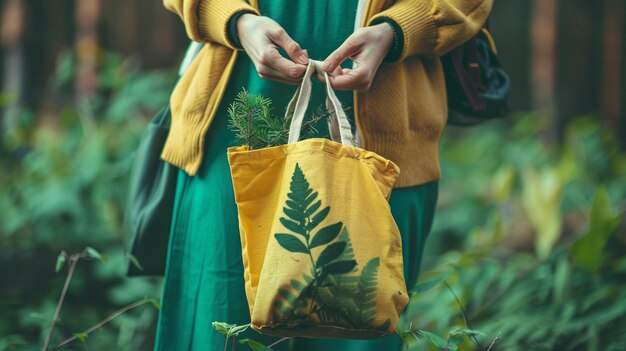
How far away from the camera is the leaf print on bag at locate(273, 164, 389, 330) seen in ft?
4.70

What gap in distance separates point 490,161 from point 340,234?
180 inches

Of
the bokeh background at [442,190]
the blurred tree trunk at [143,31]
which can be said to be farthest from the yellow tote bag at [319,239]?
the blurred tree trunk at [143,31]

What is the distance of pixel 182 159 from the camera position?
189cm

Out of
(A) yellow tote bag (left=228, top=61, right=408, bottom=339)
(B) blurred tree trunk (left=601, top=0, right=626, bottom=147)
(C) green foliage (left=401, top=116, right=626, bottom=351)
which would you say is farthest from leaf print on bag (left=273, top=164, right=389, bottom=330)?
(B) blurred tree trunk (left=601, top=0, right=626, bottom=147)

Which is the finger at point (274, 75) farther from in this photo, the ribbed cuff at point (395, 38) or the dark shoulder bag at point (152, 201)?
the dark shoulder bag at point (152, 201)

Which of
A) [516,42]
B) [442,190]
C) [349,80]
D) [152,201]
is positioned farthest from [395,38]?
[516,42]

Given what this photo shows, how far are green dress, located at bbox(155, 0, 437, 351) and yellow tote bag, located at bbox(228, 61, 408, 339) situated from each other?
0.76ft

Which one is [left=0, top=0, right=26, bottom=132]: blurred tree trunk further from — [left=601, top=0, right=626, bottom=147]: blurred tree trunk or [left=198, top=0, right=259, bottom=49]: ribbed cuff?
[left=601, top=0, right=626, bottom=147]: blurred tree trunk

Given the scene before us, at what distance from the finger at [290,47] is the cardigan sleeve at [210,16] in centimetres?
14

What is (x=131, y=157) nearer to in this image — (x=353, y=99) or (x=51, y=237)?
(x=51, y=237)

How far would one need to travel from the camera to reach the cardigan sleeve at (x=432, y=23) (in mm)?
1738

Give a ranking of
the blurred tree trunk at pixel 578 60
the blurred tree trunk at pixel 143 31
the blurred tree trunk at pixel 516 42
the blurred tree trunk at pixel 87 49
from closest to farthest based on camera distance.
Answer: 1. the blurred tree trunk at pixel 87 49
2. the blurred tree trunk at pixel 578 60
3. the blurred tree trunk at pixel 143 31
4. the blurred tree trunk at pixel 516 42

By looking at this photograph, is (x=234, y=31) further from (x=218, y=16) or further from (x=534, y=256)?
(x=534, y=256)

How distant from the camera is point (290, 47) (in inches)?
64.3
